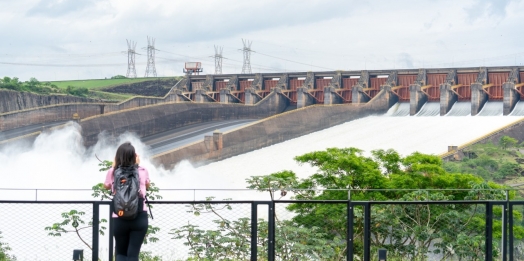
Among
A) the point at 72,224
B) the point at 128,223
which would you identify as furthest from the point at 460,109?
the point at 128,223

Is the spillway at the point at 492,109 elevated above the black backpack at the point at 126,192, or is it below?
above

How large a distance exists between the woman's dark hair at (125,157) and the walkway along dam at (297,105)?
124 feet

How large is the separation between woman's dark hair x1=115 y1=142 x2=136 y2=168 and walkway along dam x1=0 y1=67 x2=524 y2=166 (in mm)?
37747

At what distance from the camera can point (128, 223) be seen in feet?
25.6

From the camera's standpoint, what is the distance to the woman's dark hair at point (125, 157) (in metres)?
7.63

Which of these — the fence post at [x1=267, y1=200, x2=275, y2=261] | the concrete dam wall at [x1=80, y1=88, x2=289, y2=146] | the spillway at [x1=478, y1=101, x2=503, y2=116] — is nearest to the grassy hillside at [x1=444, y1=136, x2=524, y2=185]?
the spillway at [x1=478, y1=101, x2=503, y2=116]

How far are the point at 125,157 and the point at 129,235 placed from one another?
2.66 feet

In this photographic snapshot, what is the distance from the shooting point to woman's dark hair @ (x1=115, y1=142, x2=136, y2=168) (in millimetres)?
7633

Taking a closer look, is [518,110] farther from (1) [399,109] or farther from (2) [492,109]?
(1) [399,109]

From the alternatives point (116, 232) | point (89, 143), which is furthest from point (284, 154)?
point (116, 232)

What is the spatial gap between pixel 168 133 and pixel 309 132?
30.3 feet

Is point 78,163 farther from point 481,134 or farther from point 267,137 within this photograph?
point 481,134

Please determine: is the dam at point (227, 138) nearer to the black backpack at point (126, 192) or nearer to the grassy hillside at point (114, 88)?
the grassy hillside at point (114, 88)

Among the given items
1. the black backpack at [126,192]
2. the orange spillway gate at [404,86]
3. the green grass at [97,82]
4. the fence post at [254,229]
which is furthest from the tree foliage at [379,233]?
the green grass at [97,82]
